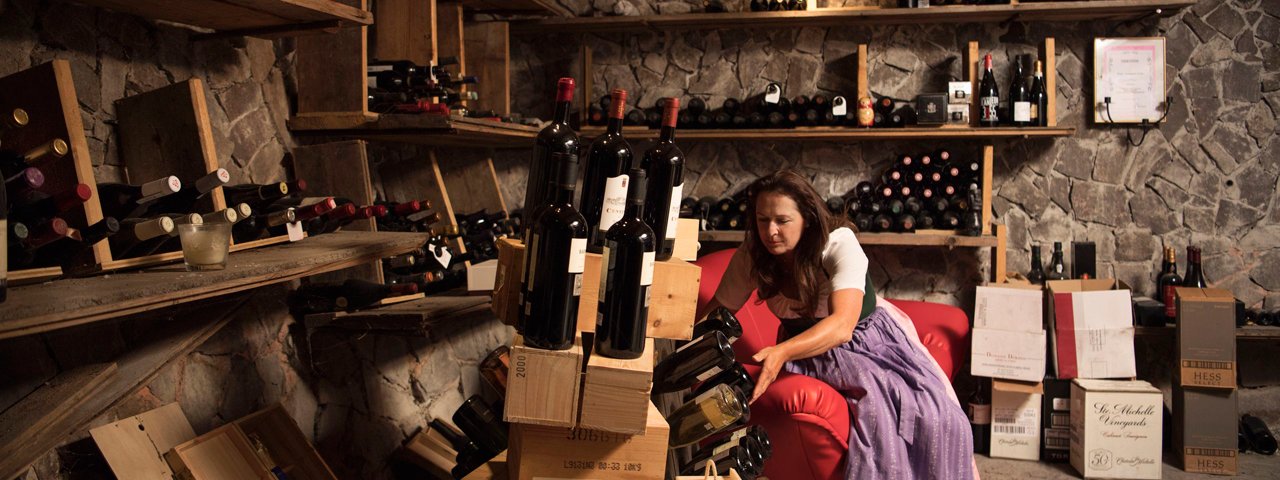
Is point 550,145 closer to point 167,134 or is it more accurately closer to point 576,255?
point 576,255

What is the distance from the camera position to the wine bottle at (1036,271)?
423cm

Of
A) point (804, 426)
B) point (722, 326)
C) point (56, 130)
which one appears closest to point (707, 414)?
point (722, 326)

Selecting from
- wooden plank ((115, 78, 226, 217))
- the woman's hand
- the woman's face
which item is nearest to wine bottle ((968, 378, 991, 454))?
the woman's face

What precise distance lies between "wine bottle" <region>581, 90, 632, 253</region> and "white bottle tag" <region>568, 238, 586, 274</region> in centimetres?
15

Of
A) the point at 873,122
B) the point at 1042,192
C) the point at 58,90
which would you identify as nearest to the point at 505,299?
the point at 58,90

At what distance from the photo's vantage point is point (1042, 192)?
14.2ft

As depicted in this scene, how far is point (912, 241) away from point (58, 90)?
134 inches

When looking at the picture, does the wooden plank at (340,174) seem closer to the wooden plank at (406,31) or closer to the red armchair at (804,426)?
the wooden plank at (406,31)

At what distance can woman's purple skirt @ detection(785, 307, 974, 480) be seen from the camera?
2.72 metres

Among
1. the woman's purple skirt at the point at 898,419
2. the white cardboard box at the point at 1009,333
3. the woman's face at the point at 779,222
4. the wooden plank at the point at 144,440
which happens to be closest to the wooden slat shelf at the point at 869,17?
the white cardboard box at the point at 1009,333

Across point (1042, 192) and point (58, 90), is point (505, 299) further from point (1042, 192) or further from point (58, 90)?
point (1042, 192)

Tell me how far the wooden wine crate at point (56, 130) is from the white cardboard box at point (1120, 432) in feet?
12.3

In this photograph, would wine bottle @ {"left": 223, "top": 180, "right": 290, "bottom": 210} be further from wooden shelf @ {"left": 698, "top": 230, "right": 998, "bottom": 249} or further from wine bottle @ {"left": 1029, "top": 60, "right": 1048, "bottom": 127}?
wine bottle @ {"left": 1029, "top": 60, "right": 1048, "bottom": 127}

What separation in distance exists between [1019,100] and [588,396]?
324 centimetres
